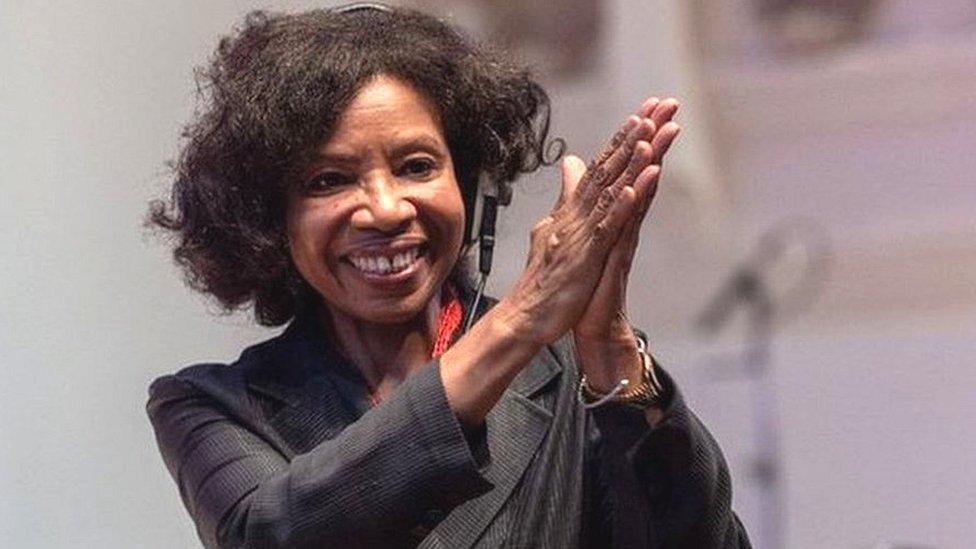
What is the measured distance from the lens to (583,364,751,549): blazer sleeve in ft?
3.85

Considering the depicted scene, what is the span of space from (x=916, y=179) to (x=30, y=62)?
4.07 feet

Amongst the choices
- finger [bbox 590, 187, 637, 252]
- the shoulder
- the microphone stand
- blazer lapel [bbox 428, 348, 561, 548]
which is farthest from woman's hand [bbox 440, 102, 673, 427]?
the microphone stand

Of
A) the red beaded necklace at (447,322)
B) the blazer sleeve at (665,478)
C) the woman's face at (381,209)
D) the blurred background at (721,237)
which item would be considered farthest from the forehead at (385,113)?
the blurred background at (721,237)

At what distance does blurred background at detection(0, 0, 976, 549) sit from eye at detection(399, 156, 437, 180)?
942 mm

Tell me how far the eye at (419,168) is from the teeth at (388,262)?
0.05 m

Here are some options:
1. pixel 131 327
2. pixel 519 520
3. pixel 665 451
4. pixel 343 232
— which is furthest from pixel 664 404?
pixel 131 327

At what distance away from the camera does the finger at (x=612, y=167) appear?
111 centimetres

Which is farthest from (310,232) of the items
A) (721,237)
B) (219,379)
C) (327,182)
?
(721,237)

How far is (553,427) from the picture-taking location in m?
1.26

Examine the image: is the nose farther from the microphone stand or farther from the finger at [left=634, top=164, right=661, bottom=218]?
the microphone stand

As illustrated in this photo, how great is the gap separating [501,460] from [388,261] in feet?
0.51

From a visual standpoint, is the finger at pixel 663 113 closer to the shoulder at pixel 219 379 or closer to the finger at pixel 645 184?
the finger at pixel 645 184

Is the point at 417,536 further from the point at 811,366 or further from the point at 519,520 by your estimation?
the point at 811,366

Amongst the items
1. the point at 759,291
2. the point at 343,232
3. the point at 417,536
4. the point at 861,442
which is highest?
the point at 343,232
